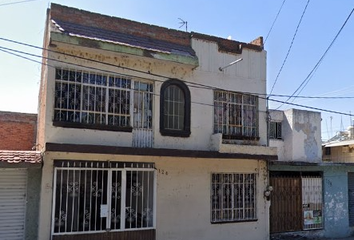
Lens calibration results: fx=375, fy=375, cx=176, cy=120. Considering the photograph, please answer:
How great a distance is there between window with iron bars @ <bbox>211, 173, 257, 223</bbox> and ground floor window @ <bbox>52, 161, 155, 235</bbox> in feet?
7.62

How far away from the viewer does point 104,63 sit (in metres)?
11.1

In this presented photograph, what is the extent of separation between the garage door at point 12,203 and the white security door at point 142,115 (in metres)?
3.39

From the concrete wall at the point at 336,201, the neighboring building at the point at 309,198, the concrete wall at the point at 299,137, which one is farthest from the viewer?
the concrete wall at the point at 299,137

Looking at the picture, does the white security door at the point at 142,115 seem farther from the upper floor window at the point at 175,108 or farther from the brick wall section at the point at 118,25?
the brick wall section at the point at 118,25

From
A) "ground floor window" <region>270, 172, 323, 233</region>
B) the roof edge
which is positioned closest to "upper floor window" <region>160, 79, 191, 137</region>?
the roof edge

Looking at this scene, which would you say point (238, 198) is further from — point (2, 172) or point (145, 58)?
point (2, 172)

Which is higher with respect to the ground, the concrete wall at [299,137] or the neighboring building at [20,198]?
the concrete wall at [299,137]

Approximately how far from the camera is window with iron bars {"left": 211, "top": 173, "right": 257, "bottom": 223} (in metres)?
12.6

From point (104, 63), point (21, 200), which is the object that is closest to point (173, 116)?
point (104, 63)

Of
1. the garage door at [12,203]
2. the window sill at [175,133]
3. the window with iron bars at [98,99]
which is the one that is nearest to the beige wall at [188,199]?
the window sill at [175,133]

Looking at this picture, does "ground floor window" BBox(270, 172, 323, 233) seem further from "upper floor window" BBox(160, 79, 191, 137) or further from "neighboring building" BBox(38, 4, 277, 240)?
"upper floor window" BBox(160, 79, 191, 137)

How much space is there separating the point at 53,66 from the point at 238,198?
7474 mm

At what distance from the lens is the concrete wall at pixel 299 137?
2547 cm

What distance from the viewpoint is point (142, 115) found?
11664mm
